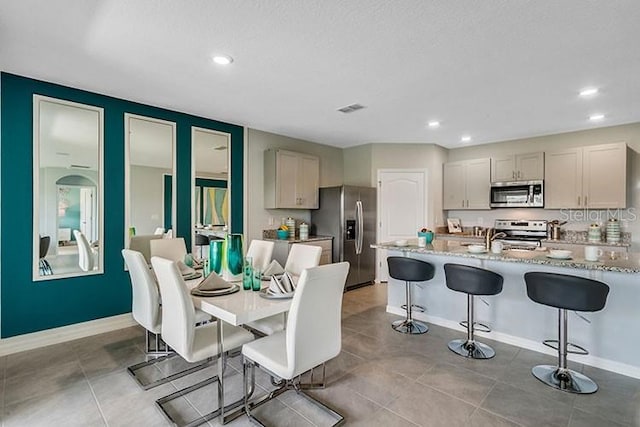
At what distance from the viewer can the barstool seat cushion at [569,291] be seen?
2277mm

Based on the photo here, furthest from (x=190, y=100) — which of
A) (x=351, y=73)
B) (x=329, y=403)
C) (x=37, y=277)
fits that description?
(x=329, y=403)

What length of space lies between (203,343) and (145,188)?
8.22 feet

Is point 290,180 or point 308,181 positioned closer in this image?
point 290,180

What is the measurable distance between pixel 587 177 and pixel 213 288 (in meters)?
5.20

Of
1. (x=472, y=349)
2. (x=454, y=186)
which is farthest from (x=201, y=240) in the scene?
(x=454, y=186)

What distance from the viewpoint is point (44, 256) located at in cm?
319

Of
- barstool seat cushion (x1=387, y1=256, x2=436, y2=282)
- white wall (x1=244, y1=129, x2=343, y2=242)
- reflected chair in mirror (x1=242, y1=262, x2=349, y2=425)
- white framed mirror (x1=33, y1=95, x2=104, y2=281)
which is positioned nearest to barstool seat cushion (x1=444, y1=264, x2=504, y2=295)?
barstool seat cushion (x1=387, y1=256, x2=436, y2=282)

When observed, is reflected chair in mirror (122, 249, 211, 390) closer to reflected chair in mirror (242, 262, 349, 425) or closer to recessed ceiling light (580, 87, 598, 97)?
reflected chair in mirror (242, 262, 349, 425)

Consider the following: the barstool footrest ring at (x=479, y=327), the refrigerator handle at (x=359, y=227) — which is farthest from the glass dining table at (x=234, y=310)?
the refrigerator handle at (x=359, y=227)

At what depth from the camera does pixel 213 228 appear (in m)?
4.48

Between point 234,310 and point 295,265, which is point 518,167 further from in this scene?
point 234,310

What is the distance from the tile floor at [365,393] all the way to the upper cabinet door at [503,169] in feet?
Answer: 10.5

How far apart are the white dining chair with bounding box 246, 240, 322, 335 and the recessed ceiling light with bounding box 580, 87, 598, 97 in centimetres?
314

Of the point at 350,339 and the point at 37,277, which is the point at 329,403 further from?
the point at 37,277
